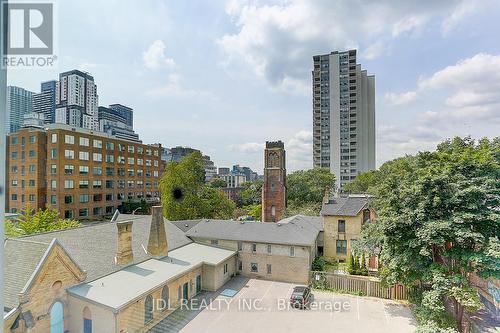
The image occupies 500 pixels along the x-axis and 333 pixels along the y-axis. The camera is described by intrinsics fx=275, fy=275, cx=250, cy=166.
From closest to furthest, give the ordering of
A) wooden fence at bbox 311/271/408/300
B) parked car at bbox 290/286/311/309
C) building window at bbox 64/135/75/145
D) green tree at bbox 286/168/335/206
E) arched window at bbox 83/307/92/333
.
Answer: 1. arched window at bbox 83/307/92/333
2. parked car at bbox 290/286/311/309
3. wooden fence at bbox 311/271/408/300
4. building window at bbox 64/135/75/145
5. green tree at bbox 286/168/335/206

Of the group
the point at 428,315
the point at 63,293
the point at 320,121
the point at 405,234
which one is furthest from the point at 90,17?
the point at 320,121

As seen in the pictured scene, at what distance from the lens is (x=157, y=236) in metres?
Result: 11.5

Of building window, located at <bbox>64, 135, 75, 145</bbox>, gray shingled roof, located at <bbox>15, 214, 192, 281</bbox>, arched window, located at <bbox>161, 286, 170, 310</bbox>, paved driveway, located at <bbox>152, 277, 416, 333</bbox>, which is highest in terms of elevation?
building window, located at <bbox>64, 135, 75, 145</bbox>

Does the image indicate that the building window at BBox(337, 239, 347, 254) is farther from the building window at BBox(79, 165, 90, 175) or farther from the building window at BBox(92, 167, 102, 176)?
the building window at BBox(92, 167, 102, 176)

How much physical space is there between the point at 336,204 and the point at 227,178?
5559 centimetres

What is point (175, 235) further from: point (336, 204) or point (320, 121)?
point (320, 121)

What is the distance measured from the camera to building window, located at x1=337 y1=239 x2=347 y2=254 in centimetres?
1560

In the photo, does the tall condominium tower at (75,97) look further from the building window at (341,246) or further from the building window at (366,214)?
the building window at (366,214)

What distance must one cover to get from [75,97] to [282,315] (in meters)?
9.16

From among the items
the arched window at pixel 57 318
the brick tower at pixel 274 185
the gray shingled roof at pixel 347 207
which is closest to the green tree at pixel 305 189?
the brick tower at pixel 274 185

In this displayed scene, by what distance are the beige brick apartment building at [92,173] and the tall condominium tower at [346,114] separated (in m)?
28.2

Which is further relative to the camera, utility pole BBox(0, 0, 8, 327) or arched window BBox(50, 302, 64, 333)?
arched window BBox(50, 302, 64, 333)

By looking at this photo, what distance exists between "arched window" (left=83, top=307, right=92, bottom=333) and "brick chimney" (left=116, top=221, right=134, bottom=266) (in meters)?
2.38

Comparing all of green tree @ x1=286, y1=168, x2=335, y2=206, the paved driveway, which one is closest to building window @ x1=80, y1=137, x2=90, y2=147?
the paved driveway
